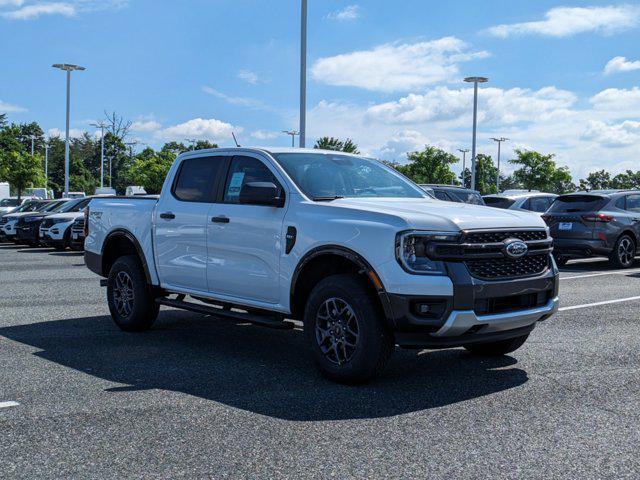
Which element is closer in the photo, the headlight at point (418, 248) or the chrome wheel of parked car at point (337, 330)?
the headlight at point (418, 248)

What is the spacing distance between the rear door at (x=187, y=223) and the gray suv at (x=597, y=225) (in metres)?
10.0

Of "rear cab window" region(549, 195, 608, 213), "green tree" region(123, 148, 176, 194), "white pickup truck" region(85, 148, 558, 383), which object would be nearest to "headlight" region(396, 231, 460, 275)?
"white pickup truck" region(85, 148, 558, 383)

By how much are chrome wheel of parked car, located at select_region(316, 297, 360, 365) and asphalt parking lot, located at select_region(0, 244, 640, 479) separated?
0.25 metres

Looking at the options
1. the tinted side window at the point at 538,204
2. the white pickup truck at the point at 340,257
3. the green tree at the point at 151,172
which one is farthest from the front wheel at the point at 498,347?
the green tree at the point at 151,172

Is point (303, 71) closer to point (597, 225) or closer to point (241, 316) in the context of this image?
point (597, 225)

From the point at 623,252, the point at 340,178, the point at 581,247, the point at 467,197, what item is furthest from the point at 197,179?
the point at 467,197

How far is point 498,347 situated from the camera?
22.5 ft

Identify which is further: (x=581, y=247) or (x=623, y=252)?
(x=623, y=252)

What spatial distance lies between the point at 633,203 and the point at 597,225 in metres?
1.34

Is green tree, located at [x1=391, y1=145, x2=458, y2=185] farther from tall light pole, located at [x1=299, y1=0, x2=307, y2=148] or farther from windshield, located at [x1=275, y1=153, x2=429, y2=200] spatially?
windshield, located at [x1=275, y1=153, x2=429, y2=200]

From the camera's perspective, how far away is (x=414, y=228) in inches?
217

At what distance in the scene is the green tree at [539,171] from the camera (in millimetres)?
67312

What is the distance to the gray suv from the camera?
51.6ft

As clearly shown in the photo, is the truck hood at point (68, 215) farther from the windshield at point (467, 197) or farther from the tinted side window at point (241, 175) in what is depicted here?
the tinted side window at point (241, 175)
